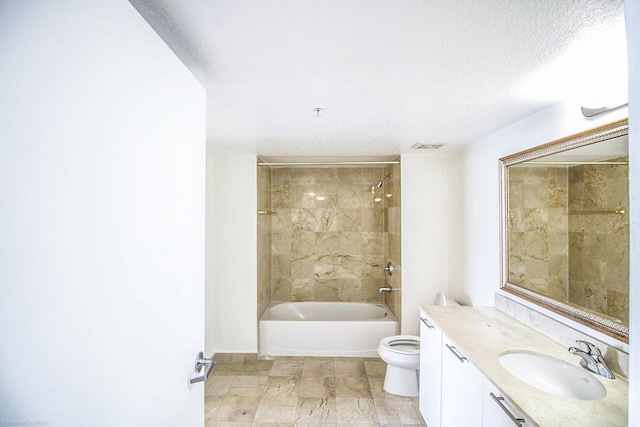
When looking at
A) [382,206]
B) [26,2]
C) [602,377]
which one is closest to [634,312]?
[602,377]

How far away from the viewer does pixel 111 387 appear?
794mm

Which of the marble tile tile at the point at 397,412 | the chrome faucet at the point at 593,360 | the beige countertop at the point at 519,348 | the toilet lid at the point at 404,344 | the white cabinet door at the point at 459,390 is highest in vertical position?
the chrome faucet at the point at 593,360

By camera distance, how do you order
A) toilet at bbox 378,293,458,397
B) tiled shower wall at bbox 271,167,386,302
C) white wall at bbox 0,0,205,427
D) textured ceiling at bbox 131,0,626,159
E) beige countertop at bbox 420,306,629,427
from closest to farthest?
white wall at bbox 0,0,205,427 → textured ceiling at bbox 131,0,626,159 → beige countertop at bbox 420,306,629,427 → toilet at bbox 378,293,458,397 → tiled shower wall at bbox 271,167,386,302

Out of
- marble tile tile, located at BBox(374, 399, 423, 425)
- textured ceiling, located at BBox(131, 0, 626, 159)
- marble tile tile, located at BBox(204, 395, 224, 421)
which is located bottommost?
marble tile tile, located at BBox(204, 395, 224, 421)

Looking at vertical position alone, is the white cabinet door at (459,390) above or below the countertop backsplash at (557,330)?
below

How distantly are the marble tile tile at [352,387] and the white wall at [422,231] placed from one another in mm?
768

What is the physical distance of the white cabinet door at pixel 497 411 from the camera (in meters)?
1.30

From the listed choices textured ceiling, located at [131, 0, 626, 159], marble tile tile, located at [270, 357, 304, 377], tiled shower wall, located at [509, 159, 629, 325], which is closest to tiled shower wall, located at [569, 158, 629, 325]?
tiled shower wall, located at [509, 159, 629, 325]

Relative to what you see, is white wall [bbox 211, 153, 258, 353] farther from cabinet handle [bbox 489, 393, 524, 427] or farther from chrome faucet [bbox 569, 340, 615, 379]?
chrome faucet [bbox 569, 340, 615, 379]

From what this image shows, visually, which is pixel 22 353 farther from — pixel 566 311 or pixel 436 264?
pixel 436 264

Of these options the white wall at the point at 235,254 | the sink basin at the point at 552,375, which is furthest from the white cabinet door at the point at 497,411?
the white wall at the point at 235,254

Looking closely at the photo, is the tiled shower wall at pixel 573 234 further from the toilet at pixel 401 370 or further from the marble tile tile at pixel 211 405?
the marble tile tile at pixel 211 405

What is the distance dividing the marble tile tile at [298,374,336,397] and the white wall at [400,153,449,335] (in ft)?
3.33

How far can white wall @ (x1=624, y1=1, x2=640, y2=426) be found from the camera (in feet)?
2.40
